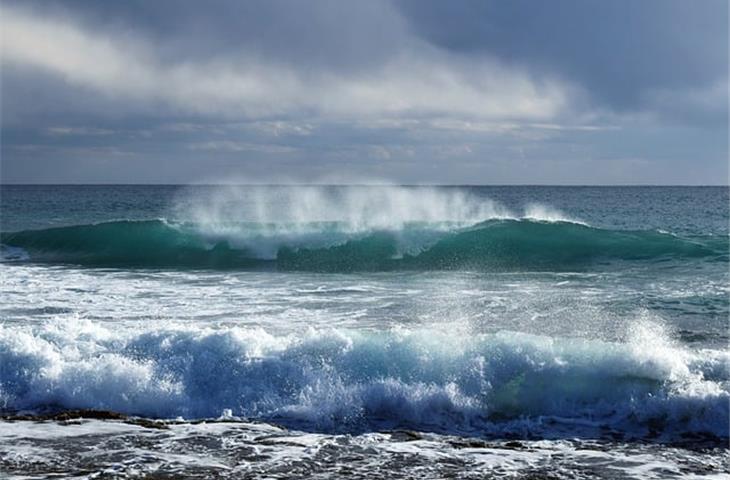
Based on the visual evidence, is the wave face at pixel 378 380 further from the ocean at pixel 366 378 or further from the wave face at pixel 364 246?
the wave face at pixel 364 246

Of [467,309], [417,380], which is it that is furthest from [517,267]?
[417,380]

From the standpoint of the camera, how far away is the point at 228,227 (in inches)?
1032

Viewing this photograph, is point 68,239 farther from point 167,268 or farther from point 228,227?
point 167,268

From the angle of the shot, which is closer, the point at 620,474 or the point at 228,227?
the point at 620,474

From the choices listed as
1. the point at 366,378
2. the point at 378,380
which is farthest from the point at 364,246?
the point at 378,380

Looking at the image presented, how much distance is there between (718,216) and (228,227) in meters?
35.1

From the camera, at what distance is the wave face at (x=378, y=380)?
26.7 ft

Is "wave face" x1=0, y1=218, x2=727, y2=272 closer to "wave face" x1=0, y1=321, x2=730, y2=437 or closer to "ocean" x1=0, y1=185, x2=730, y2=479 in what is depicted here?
"ocean" x1=0, y1=185, x2=730, y2=479

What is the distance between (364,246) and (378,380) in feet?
48.4

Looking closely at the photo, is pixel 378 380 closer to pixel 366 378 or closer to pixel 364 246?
pixel 366 378

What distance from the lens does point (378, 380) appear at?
8.82 meters

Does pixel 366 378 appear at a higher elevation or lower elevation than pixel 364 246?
lower

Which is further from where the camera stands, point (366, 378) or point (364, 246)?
point (364, 246)

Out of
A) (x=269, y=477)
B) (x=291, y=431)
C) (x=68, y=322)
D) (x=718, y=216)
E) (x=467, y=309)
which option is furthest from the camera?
(x=718, y=216)
